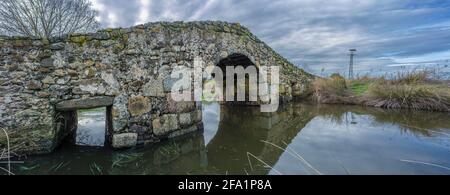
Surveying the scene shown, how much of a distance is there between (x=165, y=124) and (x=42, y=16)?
8.24m

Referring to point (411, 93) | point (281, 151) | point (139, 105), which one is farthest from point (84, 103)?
point (411, 93)

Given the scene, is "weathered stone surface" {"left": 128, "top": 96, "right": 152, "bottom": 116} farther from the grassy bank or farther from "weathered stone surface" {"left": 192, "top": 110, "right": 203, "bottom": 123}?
the grassy bank

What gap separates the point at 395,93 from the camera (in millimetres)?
7703

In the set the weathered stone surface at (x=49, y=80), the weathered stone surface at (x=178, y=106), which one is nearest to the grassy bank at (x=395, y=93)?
the weathered stone surface at (x=178, y=106)

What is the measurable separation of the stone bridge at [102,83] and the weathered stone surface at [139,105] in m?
0.02

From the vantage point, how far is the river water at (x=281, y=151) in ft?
10.7

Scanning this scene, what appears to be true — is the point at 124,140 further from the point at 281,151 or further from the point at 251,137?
the point at 281,151

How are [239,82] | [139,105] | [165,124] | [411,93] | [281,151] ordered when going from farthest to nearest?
[239,82] < [411,93] < [165,124] < [139,105] < [281,151]

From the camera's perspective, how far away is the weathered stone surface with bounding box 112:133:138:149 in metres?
4.23

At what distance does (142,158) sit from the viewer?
3875 millimetres

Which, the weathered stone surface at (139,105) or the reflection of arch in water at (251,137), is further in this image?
the weathered stone surface at (139,105)

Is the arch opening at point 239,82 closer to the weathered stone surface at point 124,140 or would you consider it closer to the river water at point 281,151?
the river water at point 281,151
